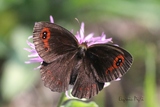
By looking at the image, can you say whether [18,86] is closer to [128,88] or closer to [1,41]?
[1,41]

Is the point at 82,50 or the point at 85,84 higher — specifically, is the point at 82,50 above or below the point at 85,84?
above

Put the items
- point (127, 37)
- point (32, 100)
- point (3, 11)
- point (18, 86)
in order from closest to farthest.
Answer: point (18, 86) < point (32, 100) < point (3, 11) < point (127, 37)

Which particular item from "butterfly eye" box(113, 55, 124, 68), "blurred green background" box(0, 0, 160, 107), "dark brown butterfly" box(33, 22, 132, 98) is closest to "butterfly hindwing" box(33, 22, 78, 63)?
"dark brown butterfly" box(33, 22, 132, 98)

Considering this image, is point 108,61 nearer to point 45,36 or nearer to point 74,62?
point 74,62

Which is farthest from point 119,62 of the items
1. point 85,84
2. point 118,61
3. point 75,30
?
point 75,30

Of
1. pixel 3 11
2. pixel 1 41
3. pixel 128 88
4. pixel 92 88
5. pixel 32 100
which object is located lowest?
pixel 92 88

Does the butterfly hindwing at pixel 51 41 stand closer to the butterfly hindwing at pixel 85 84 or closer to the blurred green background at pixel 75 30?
the butterfly hindwing at pixel 85 84

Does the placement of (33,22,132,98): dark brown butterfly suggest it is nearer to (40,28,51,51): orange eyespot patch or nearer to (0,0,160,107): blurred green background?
(40,28,51,51): orange eyespot patch

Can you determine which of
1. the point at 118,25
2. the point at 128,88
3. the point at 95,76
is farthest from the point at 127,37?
the point at 95,76
